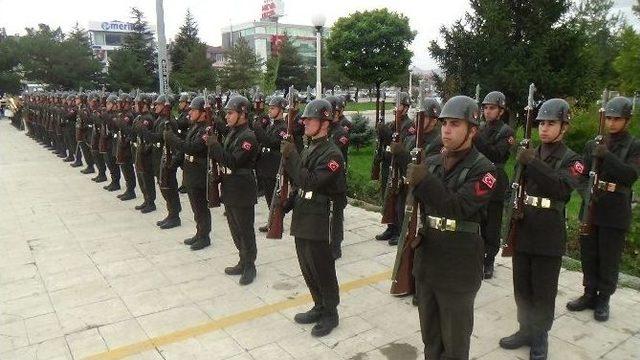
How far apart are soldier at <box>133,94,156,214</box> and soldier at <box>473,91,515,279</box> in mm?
6048

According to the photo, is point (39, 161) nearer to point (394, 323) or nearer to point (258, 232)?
point (258, 232)

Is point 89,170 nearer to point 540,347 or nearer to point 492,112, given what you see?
point 492,112

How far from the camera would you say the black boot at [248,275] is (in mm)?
6180

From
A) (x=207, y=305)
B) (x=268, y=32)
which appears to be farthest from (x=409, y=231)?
(x=268, y=32)

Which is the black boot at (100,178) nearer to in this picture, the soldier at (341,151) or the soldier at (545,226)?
the soldier at (341,151)

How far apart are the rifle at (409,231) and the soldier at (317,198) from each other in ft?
3.72

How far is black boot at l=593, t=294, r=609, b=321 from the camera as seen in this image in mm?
5031

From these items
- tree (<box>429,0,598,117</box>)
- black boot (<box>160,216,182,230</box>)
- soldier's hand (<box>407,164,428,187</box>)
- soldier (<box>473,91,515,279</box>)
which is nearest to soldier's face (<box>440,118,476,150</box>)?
soldier's hand (<box>407,164,428,187</box>)

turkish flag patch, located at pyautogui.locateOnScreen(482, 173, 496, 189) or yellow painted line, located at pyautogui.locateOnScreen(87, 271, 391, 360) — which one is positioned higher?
turkish flag patch, located at pyautogui.locateOnScreen(482, 173, 496, 189)

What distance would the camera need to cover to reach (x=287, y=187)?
523 cm

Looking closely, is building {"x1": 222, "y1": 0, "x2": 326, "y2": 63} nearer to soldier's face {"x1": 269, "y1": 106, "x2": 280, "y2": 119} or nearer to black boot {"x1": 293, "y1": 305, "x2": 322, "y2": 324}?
soldier's face {"x1": 269, "y1": 106, "x2": 280, "y2": 119}

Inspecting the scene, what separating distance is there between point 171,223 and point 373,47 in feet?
51.4

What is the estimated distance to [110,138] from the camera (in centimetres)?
1161

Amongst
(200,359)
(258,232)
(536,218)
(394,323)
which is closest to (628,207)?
(536,218)
